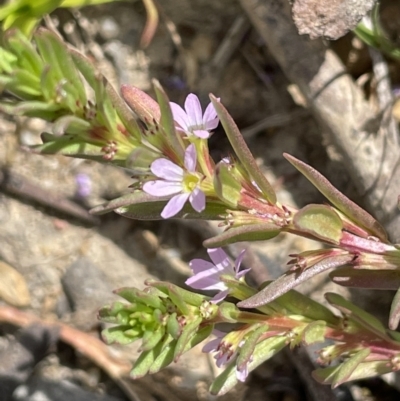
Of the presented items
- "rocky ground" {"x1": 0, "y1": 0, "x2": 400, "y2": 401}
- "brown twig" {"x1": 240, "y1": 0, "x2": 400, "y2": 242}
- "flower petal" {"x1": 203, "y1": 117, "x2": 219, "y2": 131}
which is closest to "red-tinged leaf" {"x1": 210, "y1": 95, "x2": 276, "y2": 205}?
"flower petal" {"x1": 203, "y1": 117, "x2": 219, "y2": 131}

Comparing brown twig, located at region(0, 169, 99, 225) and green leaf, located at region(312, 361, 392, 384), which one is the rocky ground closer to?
brown twig, located at region(0, 169, 99, 225)

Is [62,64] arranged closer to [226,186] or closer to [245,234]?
[226,186]

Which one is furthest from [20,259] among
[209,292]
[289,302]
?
[289,302]

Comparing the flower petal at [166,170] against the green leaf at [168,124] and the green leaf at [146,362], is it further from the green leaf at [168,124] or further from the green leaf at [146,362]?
the green leaf at [146,362]

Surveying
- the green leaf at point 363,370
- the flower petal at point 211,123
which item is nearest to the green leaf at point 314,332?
the green leaf at point 363,370

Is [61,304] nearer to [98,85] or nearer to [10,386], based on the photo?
[10,386]

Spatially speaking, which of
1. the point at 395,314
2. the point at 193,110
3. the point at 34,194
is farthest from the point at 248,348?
the point at 34,194

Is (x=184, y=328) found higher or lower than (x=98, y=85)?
lower
